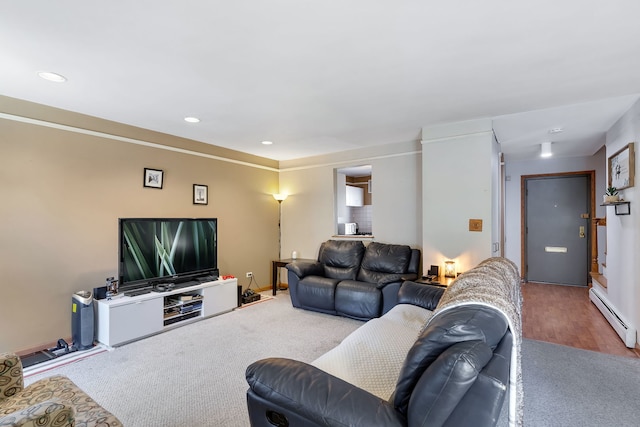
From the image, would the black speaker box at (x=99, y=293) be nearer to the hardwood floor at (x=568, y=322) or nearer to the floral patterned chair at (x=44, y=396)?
the floral patterned chair at (x=44, y=396)

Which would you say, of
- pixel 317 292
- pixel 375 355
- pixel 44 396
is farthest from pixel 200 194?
pixel 375 355

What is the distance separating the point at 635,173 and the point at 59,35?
4.81 m

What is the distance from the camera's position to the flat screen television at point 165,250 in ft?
11.3

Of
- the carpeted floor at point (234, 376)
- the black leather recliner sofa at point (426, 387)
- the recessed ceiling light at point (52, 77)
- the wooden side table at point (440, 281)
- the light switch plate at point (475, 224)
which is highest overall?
the recessed ceiling light at point (52, 77)

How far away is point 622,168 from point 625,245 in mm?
826

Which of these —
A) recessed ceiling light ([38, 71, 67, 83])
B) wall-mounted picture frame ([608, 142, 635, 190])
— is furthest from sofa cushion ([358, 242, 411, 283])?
recessed ceiling light ([38, 71, 67, 83])

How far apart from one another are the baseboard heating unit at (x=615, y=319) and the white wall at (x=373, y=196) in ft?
7.31

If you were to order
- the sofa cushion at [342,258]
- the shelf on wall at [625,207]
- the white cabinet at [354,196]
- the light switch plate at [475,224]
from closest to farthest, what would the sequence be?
the shelf on wall at [625,207] → the light switch plate at [475,224] → the sofa cushion at [342,258] → the white cabinet at [354,196]

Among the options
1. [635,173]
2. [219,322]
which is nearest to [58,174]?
[219,322]

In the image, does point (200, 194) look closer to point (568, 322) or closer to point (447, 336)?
point (447, 336)

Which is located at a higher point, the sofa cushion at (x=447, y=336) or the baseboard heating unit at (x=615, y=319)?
the sofa cushion at (x=447, y=336)

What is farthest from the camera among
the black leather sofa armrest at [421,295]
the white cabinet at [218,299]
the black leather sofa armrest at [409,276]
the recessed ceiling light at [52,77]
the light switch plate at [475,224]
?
the white cabinet at [218,299]

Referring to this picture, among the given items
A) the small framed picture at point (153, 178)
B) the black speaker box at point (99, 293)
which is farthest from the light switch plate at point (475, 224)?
the black speaker box at point (99, 293)

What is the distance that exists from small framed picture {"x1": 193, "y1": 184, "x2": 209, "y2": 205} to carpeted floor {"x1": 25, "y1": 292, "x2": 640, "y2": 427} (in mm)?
1714
